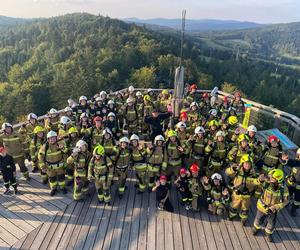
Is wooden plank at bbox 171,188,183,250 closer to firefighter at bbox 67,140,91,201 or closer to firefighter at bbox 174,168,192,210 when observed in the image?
firefighter at bbox 174,168,192,210

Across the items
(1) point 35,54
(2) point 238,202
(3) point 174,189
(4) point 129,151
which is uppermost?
(4) point 129,151

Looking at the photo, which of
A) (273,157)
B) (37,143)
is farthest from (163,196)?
(37,143)

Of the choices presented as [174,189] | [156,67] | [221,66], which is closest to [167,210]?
[174,189]

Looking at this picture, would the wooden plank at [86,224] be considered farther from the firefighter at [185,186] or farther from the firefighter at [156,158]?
the firefighter at [185,186]

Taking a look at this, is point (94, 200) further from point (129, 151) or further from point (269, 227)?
point (269, 227)

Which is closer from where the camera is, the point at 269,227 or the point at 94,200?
the point at 269,227

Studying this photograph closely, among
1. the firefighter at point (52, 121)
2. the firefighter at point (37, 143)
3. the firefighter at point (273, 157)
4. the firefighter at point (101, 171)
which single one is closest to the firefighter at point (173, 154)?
the firefighter at point (101, 171)

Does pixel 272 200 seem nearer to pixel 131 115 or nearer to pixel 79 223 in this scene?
pixel 79 223
